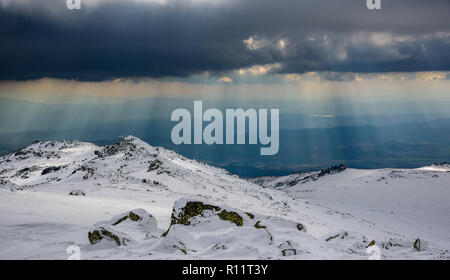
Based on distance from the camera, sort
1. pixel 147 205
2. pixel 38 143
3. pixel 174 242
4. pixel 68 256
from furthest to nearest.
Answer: pixel 38 143, pixel 147 205, pixel 174 242, pixel 68 256

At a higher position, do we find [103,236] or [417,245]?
[103,236]

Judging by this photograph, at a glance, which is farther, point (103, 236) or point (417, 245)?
point (417, 245)

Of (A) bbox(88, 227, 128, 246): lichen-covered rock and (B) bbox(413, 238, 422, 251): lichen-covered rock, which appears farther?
(B) bbox(413, 238, 422, 251): lichen-covered rock

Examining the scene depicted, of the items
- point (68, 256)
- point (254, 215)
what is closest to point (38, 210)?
point (68, 256)

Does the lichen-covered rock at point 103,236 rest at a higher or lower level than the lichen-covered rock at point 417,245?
higher

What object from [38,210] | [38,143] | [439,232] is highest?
[38,143]

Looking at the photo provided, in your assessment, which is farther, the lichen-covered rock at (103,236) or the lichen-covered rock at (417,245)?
the lichen-covered rock at (417,245)

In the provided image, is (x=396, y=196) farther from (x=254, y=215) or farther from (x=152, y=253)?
(x=152, y=253)

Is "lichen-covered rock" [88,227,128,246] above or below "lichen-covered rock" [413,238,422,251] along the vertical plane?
above

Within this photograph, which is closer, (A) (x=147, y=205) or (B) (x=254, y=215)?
(B) (x=254, y=215)
